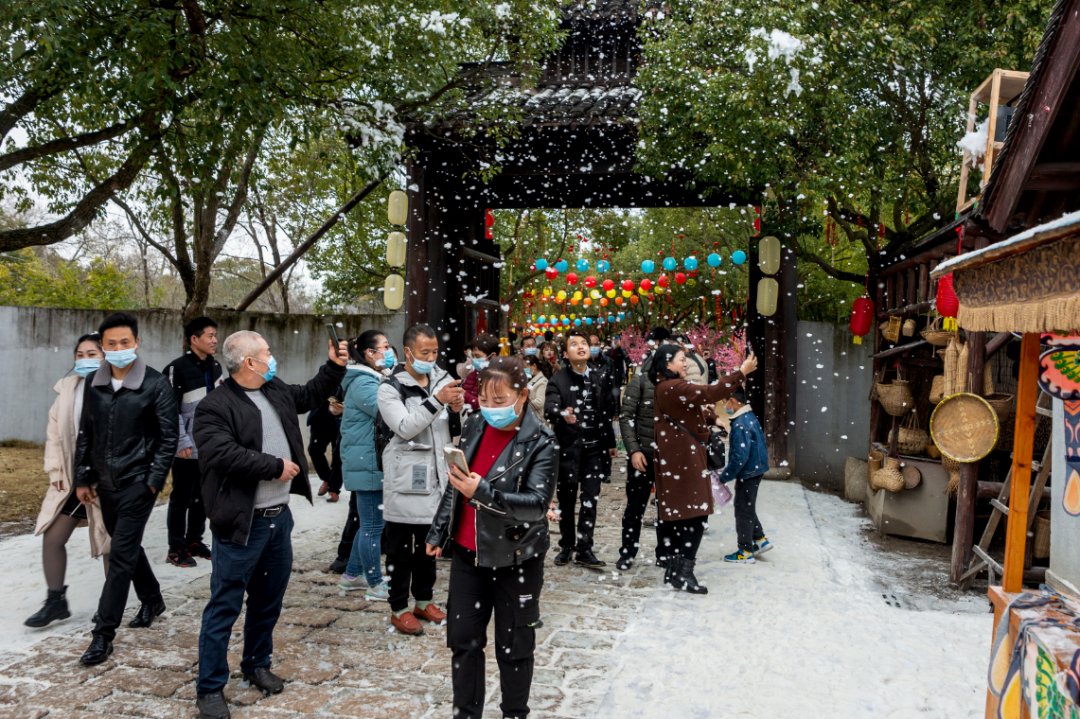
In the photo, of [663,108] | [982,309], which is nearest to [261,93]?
[663,108]

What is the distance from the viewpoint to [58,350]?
43.0 feet

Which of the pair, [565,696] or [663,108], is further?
[663,108]

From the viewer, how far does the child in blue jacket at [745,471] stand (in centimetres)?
720

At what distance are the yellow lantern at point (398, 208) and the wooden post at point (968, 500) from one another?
7414 millimetres

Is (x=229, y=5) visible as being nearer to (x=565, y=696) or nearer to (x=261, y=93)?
(x=261, y=93)

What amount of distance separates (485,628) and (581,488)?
323cm

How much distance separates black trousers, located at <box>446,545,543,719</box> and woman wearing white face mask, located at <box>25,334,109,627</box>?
2.79m

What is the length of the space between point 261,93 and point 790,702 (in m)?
6.22

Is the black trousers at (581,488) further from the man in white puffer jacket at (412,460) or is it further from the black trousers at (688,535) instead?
the man in white puffer jacket at (412,460)

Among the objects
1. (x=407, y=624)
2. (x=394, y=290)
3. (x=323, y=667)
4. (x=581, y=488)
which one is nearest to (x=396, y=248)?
(x=394, y=290)

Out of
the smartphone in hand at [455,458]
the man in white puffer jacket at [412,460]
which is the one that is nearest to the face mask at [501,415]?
the smartphone in hand at [455,458]

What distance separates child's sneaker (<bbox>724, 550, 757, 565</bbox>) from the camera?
728 centimetres

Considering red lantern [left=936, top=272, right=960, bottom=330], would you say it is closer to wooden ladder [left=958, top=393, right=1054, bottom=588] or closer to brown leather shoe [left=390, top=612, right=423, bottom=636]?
wooden ladder [left=958, top=393, right=1054, bottom=588]

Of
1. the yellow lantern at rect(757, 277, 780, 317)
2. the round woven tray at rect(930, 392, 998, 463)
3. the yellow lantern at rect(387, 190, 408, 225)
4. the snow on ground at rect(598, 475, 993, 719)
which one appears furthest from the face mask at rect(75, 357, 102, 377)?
the yellow lantern at rect(757, 277, 780, 317)
